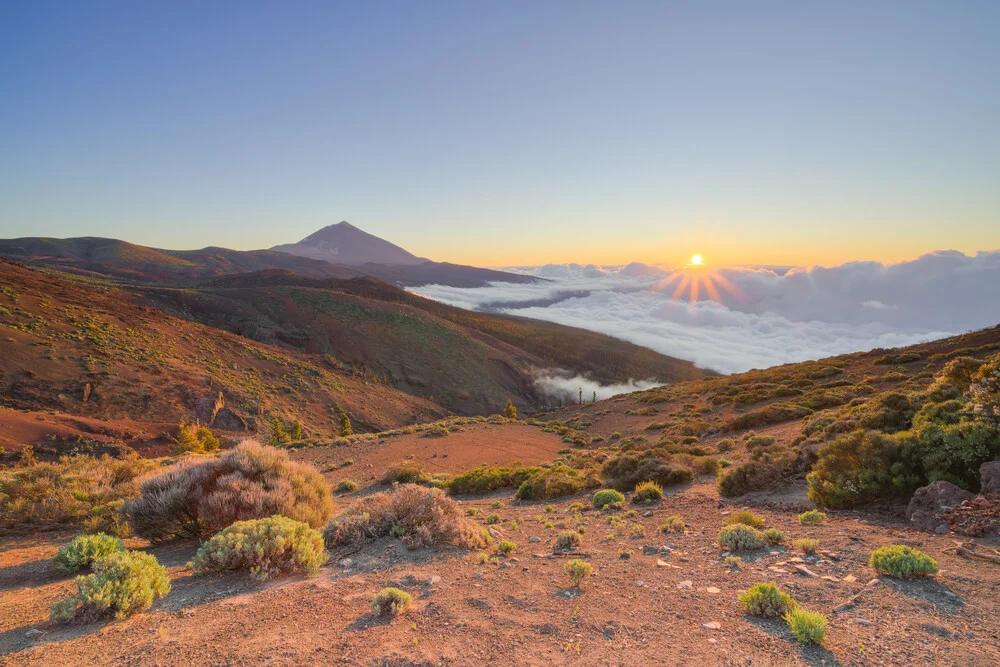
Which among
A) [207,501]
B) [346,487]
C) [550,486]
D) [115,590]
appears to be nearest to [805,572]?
[550,486]

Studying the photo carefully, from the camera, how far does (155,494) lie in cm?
704

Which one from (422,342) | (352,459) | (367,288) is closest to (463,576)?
(352,459)

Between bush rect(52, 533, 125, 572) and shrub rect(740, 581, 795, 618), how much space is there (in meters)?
7.68

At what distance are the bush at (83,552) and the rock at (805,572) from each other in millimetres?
8743

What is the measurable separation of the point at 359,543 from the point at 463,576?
6.40 ft

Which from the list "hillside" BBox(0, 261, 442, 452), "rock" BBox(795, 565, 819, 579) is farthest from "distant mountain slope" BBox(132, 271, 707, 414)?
"rock" BBox(795, 565, 819, 579)

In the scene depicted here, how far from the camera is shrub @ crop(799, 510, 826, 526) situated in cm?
740

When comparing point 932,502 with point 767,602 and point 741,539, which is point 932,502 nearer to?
point 741,539

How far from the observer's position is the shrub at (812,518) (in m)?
7.40

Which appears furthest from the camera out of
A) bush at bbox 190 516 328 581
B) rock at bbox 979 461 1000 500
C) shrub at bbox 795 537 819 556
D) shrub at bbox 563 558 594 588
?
rock at bbox 979 461 1000 500

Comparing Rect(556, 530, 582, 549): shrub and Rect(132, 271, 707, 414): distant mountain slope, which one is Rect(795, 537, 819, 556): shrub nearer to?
Rect(556, 530, 582, 549): shrub

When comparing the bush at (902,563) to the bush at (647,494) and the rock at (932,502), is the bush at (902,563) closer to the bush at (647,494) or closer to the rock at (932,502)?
the rock at (932,502)

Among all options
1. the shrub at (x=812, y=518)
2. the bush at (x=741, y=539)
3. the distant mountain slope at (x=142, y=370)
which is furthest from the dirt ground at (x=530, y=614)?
the distant mountain slope at (x=142, y=370)

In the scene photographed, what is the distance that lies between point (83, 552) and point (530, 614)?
5.92 m
